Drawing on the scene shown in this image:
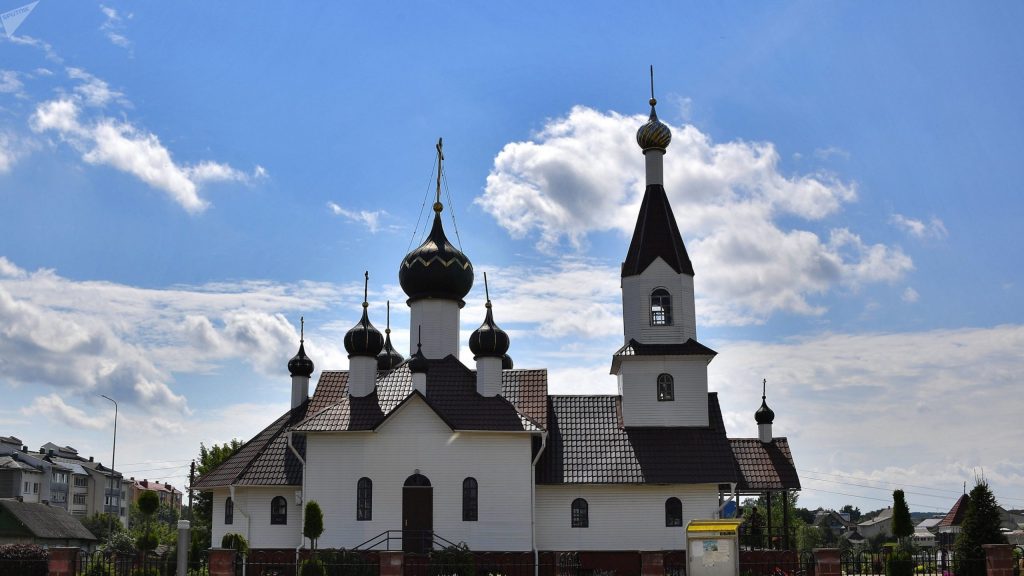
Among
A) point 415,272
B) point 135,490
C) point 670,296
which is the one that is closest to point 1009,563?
point 670,296

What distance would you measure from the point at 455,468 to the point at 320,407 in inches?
228

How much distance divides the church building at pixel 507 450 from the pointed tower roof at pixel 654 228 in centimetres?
5

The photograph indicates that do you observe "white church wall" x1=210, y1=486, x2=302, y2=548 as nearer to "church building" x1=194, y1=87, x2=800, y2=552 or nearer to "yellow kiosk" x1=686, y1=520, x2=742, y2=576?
"church building" x1=194, y1=87, x2=800, y2=552

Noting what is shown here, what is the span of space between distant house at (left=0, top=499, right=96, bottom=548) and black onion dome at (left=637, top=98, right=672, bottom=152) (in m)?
38.3

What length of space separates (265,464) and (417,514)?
529cm

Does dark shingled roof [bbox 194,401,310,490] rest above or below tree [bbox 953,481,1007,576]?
above

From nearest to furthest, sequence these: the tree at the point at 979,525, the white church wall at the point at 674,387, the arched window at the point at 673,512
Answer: the tree at the point at 979,525 → the arched window at the point at 673,512 → the white church wall at the point at 674,387

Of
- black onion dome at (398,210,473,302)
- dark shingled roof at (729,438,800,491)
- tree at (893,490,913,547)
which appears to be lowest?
tree at (893,490,913,547)

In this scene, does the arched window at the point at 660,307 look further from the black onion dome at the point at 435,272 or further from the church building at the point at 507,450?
the black onion dome at the point at 435,272

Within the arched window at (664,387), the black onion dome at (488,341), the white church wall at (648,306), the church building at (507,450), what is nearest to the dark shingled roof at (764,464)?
the church building at (507,450)

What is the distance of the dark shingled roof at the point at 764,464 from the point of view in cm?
3219

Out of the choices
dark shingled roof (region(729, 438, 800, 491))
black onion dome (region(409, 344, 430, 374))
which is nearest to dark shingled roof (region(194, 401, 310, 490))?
black onion dome (region(409, 344, 430, 374))

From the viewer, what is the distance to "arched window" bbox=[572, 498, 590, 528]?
98.8ft

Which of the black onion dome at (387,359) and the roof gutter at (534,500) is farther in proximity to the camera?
the black onion dome at (387,359)
